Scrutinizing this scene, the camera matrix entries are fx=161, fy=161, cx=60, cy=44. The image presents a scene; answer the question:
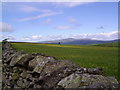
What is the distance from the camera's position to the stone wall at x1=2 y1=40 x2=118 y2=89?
5.31m

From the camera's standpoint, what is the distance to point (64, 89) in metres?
5.47

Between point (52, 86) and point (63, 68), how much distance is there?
33.1 inches

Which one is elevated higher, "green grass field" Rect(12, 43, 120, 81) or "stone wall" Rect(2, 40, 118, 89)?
"stone wall" Rect(2, 40, 118, 89)

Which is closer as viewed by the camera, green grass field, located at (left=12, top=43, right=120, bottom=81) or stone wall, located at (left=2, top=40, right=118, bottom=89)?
stone wall, located at (left=2, top=40, right=118, bottom=89)

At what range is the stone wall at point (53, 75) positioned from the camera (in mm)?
5311

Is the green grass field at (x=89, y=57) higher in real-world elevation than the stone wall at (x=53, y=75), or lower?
lower

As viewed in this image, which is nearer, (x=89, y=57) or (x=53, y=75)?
(x=53, y=75)

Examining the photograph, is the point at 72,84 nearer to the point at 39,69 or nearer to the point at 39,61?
the point at 39,69

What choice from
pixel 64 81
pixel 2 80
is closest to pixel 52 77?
pixel 64 81

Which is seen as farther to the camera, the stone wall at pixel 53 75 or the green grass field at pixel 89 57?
the green grass field at pixel 89 57

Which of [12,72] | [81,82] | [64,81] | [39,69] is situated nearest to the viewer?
[81,82]

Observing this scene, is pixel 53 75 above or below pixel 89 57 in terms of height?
above

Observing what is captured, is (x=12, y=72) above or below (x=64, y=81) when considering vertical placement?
below

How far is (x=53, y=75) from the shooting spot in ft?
21.2
